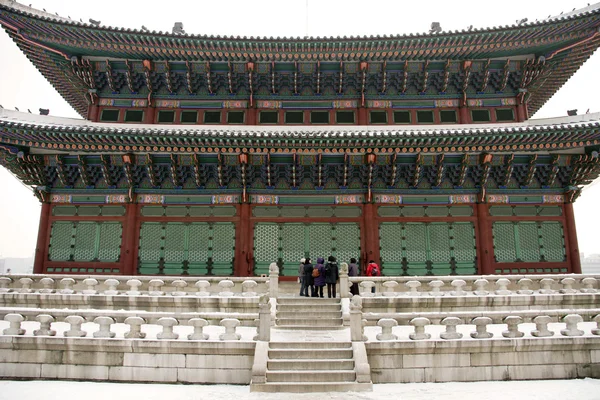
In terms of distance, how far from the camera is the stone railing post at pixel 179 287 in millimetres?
13140

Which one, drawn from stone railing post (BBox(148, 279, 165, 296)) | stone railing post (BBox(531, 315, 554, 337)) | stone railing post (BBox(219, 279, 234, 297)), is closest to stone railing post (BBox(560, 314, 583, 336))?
stone railing post (BBox(531, 315, 554, 337))

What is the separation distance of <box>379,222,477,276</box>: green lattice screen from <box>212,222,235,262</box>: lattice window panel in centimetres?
646

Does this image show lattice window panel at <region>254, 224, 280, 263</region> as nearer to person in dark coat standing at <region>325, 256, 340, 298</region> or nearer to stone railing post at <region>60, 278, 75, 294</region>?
person in dark coat standing at <region>325, 256, 340, 298</region>

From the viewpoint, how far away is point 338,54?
1869cm

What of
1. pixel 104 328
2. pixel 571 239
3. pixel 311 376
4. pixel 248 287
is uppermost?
pixel 571 239

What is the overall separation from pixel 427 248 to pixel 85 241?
14.8 m

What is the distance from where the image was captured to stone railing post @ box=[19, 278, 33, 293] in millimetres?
13383

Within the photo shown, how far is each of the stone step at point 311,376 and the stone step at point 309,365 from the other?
25 centimetres

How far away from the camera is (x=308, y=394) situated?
9023 millimetres

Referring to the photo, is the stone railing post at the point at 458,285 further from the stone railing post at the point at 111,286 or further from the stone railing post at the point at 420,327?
the stone railing post at the point at 111,286

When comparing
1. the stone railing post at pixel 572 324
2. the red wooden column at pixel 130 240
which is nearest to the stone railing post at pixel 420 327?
the stone railing post at pixel 572 324

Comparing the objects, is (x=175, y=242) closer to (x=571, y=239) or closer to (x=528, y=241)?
(x=528, y=241)

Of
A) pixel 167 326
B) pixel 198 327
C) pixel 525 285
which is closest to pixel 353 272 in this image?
pixel 525 285

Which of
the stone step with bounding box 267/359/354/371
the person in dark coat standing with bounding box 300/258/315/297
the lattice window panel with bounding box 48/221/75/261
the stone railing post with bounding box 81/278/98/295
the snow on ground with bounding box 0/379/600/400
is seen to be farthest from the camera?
the lattice window panel with bounding box 48/221/75/261
